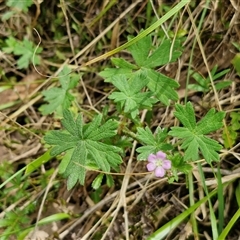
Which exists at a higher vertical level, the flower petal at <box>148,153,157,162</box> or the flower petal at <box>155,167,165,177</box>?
the flower petal at <box>148,153,157,162</box>

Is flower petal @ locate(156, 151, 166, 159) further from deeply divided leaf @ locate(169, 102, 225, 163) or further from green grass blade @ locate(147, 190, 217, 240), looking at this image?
green grass blade @ locate(147, 190, 217, 240)

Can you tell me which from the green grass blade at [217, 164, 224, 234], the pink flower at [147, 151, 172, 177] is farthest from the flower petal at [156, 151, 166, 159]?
the green grass blade at [217, 164, 224, 234]

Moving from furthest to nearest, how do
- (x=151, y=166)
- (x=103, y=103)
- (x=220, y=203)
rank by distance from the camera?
(x=103, y=103) → (x=220, y=203) → (x=151, y=166)

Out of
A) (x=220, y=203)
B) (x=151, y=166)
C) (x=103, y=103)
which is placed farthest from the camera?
(x=103, y=103)

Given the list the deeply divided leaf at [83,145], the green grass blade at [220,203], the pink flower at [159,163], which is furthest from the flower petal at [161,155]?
the green grass blade at [220,203]

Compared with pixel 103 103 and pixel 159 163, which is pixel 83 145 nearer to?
pixel 159 163

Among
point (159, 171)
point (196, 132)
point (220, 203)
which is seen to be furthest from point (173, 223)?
point (196, 132)

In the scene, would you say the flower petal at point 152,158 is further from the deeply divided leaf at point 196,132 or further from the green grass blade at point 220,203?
the green grass blade at point 220,203
